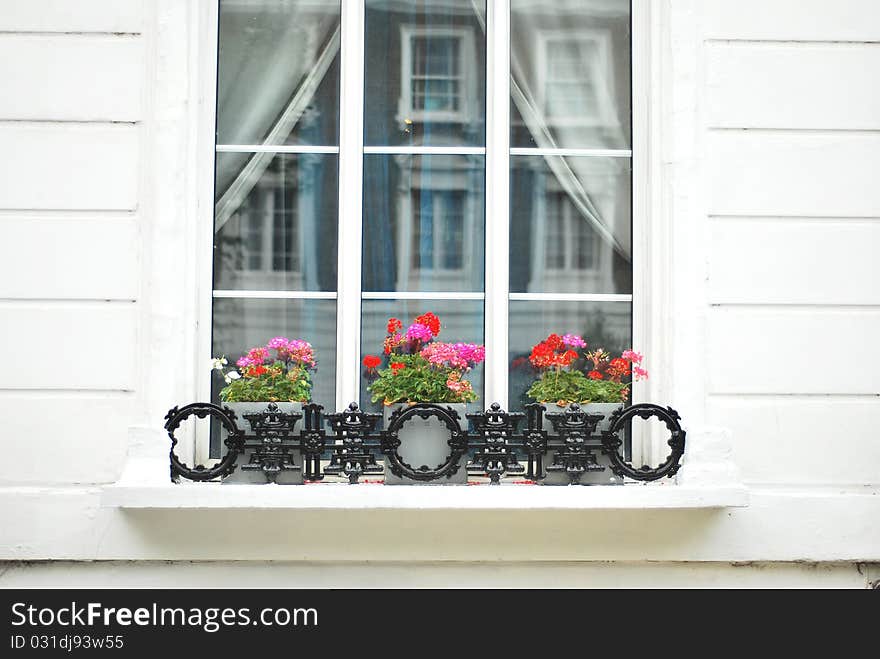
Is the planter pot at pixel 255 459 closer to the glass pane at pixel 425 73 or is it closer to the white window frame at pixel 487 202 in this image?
the white window frame at pixel 487 202

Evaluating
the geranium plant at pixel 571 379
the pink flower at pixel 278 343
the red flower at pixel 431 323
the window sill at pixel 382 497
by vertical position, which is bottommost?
the window sill at pixel 382 497

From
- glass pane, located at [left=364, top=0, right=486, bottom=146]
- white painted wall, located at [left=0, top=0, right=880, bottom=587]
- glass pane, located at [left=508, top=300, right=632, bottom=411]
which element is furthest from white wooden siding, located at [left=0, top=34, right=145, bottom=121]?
glass pane, located at [left=508, top=300, right=632, bottom=411]

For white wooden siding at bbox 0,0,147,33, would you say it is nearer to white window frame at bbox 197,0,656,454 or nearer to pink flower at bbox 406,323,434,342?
white window frame at bbox 197,0,656,454

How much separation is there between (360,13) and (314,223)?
2.70 feet

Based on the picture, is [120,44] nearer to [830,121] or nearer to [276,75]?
[276,75]

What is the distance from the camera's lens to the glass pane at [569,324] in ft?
13.3

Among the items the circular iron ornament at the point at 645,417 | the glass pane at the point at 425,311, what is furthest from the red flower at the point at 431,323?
the circular iron ornament at the point at 645,417

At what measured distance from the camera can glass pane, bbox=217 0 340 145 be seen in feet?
13.5

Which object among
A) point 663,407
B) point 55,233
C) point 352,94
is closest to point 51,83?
point 55,233

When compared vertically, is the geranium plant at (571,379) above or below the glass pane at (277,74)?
below

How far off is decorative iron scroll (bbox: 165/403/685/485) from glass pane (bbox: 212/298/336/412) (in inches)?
13.3

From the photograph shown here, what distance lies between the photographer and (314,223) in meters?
4.09

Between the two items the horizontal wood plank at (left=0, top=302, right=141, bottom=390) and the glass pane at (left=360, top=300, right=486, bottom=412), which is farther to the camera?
the glass pane at (left=360, top=300, right=486, bottom=412)

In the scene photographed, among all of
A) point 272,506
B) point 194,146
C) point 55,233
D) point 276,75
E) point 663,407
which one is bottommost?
point 272,506
